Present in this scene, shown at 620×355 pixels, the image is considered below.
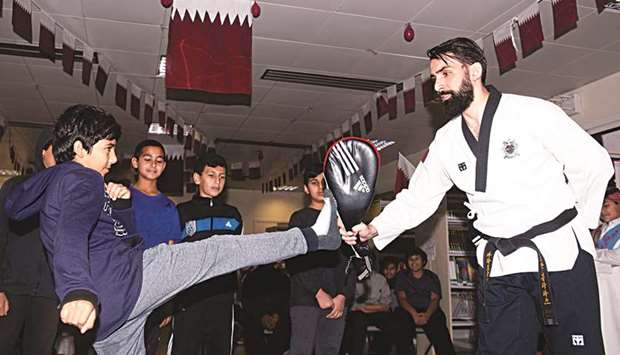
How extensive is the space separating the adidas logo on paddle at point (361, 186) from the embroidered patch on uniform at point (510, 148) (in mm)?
639

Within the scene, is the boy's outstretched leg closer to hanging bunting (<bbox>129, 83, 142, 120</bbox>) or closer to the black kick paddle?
the black kick paddle

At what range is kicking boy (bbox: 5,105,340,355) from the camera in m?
1.54

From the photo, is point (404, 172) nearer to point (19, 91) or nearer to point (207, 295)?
point (207, 295)

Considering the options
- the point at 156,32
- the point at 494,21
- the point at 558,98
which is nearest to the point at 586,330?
the point at 494,21

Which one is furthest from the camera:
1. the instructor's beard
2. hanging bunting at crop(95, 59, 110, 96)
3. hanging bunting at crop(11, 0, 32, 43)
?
hanging bunting at crop(95, 59, 110, 96)

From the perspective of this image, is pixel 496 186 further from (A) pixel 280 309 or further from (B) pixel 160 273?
(A) pixel 280 309

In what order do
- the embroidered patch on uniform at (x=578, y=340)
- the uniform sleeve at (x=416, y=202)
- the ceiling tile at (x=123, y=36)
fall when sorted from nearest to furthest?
the embroidered patch on uniform at (x=578, y=340)
the uniform sleeve at (x=416, y=202)
the ceiling tile at (x=123, y=36)

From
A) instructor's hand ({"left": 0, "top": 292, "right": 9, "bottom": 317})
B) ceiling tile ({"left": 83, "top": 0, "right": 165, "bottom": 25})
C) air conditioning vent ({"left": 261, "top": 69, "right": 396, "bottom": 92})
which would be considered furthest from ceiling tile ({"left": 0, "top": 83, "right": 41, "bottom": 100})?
instructor's hand ({"left": 0, "top": 292, "right": 9, "bottom": 317})

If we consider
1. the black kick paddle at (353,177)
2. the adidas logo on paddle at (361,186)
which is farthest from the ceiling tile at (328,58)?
the adidas logo on paddle at (361,186)

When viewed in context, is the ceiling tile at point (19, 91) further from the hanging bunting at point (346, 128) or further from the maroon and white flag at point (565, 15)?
the maroon and white flag at point (565, 15)

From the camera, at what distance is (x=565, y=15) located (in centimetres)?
319

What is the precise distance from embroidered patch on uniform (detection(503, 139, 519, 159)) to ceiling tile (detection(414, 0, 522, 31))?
229 centimetres

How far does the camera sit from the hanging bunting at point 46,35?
4.02m

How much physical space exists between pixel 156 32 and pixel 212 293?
96.1 inches
